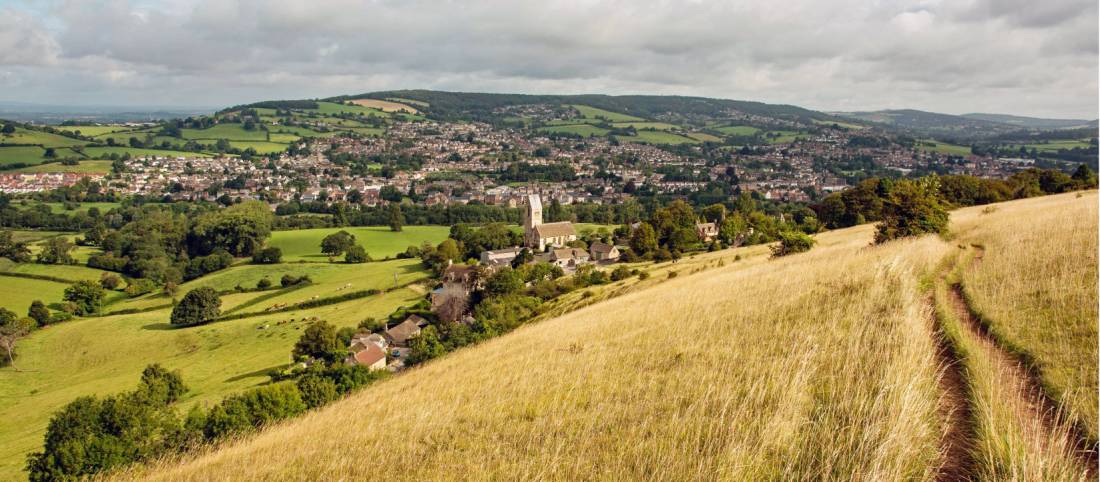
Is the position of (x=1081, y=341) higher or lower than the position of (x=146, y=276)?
higher

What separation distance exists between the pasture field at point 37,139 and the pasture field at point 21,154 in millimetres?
5716

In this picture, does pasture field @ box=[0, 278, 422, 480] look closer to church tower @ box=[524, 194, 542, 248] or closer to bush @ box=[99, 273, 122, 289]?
bush @ box=[99, 273, 122, 289]

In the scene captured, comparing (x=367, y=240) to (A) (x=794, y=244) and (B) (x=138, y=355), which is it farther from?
(A) (x=794, y=244)

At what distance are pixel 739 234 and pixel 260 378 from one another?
46.4 metres

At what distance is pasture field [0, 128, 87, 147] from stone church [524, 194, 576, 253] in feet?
539

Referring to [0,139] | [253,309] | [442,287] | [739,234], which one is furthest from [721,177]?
[0,139]

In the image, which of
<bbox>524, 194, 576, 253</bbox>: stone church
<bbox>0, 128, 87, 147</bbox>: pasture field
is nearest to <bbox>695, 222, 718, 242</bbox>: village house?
<bbox>524, 194, 576, 253</bbox>: stone church

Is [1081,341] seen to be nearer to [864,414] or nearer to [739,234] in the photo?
[864,414]

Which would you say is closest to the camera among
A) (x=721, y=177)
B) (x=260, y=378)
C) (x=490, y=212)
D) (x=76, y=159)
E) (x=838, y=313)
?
(x=838, y=313)

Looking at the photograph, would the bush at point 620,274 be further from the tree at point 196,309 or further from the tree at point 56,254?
the tree at point 56,254

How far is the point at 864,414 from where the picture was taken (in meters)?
5.34

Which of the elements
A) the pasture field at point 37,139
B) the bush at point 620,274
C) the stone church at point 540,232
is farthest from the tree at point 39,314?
the pasture field at point 37,139

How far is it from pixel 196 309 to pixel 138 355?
701 cm

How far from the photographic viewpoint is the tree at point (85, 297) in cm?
5694
